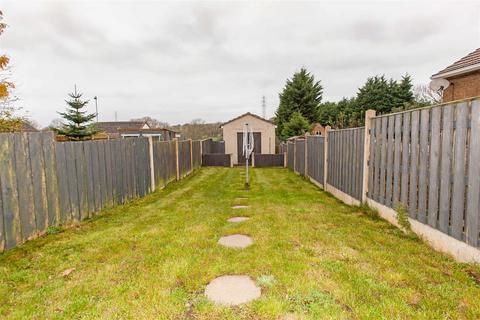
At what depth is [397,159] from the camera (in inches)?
172

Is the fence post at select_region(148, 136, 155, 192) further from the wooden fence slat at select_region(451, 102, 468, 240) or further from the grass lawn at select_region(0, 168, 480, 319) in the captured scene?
the wooden fence slat at select_region(451, 102, 468, 240)

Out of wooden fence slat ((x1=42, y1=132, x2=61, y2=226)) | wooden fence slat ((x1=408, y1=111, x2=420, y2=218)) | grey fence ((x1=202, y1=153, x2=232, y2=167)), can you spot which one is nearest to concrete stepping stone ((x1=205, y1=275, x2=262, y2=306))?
wooden fence slat ((x1=408, y1=111, x2=420, y2=218))

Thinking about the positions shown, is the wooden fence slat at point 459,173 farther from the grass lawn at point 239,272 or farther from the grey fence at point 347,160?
the grey fence at point 347,160

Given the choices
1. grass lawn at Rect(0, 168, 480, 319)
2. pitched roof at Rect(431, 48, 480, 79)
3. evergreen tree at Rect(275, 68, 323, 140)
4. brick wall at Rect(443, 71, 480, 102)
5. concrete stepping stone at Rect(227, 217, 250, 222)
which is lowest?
concrete stepping stone at Rect(227, 217, 250, 222)

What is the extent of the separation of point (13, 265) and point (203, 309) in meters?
2.68

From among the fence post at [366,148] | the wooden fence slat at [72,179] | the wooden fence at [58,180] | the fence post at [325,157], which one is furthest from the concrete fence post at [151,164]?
the fence post at [366,148]

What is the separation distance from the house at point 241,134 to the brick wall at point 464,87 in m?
12.8

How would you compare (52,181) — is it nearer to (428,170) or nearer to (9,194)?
(9,194)

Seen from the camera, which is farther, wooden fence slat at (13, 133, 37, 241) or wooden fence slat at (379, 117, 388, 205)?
wooden fence slat at (379, 117, 388, 205)

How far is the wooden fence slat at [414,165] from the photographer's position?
382 centimetres

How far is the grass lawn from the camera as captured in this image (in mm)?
2143

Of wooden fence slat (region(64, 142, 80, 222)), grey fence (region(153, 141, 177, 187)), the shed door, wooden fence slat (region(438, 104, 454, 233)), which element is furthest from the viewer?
the shed door

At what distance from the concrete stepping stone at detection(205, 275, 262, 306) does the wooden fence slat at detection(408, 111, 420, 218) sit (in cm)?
289

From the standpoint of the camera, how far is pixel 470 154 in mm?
2797
